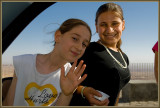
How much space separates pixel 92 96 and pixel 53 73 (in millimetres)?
354

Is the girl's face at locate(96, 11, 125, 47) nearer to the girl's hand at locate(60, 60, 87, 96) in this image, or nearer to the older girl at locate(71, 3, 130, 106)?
the older girl at locate(71, 3, 130, 106)

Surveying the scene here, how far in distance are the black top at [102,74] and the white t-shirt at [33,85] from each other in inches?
7.7

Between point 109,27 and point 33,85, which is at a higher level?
point 109,27

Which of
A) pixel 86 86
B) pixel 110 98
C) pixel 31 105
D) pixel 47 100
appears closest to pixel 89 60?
pixel 86 86

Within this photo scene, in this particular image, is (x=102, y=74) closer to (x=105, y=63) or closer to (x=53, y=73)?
(x=105, y=63)

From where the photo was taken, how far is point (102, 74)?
1274mm

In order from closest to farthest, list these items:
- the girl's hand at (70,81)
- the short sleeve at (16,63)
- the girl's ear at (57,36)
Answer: the girl's hand at (70,81) < the short sleeve at (16,63) < the girl's ear at (57,36)

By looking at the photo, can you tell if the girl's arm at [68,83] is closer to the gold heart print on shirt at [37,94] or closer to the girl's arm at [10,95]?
the gold heart print on shirt at [37,94]

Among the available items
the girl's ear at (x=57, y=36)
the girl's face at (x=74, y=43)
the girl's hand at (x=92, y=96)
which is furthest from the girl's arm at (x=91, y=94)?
Answer: the girl's ear at (x=57, y=36)

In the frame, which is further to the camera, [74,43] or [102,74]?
[102,74]

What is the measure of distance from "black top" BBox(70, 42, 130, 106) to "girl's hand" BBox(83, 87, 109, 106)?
5 centimetres

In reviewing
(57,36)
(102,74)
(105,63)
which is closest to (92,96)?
(102,74)

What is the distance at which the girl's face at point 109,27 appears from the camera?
1.38m

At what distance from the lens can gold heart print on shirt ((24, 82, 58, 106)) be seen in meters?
1.12
